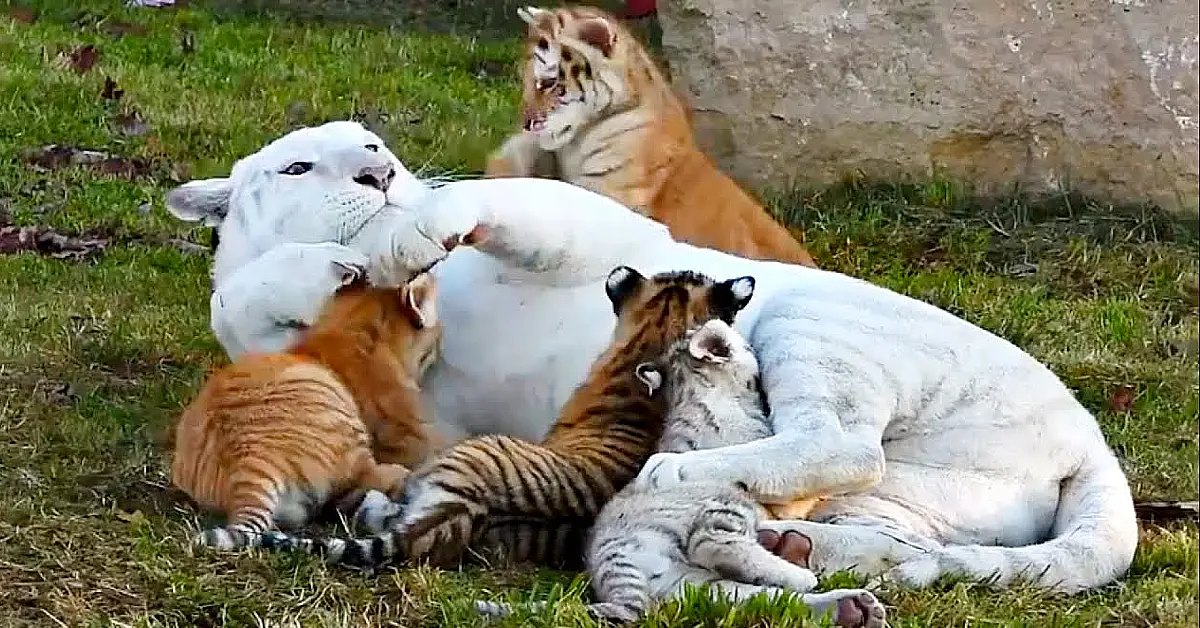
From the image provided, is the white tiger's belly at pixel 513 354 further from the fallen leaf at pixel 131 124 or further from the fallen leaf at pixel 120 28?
the fallen leaf at pixel 120 28

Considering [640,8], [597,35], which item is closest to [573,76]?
[597,35]

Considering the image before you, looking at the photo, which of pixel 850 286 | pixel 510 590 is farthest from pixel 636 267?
pixel 510 590

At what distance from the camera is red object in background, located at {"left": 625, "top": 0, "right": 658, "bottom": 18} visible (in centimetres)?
1136

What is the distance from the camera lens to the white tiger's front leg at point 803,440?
11.8ft

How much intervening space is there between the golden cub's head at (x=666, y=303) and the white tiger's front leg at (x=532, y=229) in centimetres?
21

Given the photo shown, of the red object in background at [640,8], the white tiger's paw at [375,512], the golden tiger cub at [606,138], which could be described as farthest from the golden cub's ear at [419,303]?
the red object in background at [640,8]

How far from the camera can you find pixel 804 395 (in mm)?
3846

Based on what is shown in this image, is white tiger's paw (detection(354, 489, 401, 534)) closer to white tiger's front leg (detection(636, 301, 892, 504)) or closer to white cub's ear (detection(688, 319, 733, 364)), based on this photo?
white tiger's front leg (detection(636, 301, 892, 504))

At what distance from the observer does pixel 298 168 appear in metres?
4.66

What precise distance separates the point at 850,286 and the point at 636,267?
0.54 meters

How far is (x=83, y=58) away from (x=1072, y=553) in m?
7.56

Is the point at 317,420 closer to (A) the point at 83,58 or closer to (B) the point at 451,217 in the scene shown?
(B) the point at 451,217

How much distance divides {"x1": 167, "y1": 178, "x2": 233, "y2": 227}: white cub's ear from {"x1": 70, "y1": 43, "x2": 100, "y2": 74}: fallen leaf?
5148 millimetres

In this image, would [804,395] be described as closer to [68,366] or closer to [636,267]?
[636,267]
